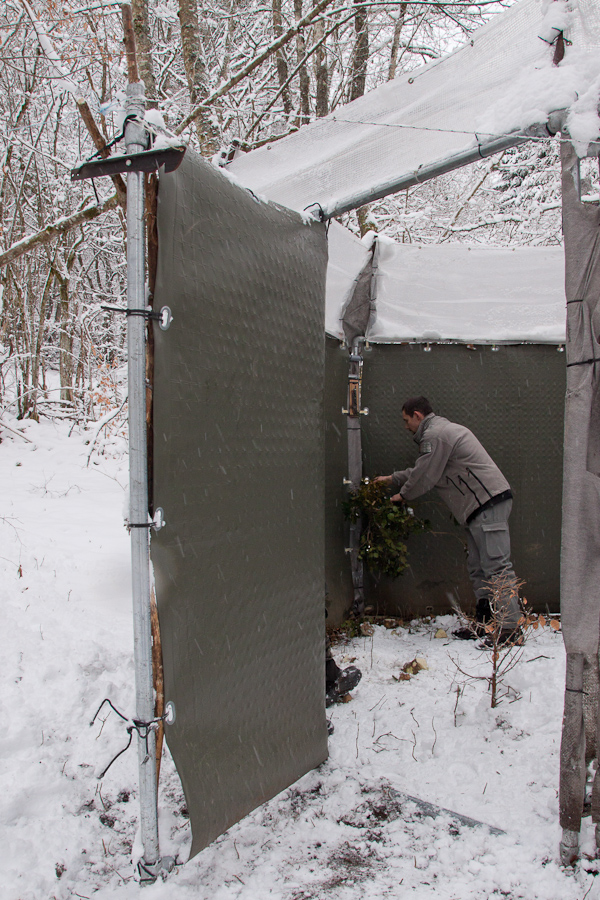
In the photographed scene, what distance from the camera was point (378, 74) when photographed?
11.6 meters

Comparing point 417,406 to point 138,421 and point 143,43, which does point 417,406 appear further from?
point 143,43

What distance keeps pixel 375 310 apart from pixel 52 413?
8.75 meters

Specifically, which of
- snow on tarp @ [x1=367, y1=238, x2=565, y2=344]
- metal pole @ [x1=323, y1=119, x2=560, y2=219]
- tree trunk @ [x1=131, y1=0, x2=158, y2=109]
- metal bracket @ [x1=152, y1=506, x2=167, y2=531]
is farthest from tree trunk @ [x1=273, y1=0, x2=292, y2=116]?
metal bracket @ [x1=152, y1=506, x2=167, y2=531]

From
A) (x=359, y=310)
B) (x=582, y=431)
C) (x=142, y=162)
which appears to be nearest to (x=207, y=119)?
(x=359, y=310)

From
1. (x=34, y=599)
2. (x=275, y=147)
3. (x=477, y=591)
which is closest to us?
(x=275, y=147)

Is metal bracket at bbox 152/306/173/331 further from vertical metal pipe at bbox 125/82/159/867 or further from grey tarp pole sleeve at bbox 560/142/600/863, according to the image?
grey tarp pole sleeve at bbox 560/142/600/863

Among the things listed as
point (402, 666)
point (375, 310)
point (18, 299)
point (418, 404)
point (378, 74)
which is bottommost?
point (402, 666)

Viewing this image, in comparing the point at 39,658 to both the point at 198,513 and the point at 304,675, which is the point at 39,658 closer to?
the point at 304,675

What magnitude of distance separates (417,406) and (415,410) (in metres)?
0.04

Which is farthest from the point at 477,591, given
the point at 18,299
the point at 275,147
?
the point at 18,299

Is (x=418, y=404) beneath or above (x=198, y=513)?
above

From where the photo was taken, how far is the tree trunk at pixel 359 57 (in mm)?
9688

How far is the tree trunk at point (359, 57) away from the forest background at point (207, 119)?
4 cm

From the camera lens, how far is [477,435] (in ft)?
17.3
